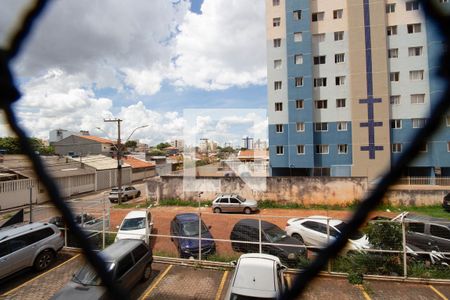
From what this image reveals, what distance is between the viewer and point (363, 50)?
930 inches

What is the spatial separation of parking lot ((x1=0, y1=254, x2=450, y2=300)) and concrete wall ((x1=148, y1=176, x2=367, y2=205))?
10913 millimetres

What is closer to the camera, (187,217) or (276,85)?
(187,217)

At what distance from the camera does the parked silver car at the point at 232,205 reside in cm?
1764

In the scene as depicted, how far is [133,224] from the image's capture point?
35.8ft

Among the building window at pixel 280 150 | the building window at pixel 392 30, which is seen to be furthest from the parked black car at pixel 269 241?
the building window at pixel 392 30

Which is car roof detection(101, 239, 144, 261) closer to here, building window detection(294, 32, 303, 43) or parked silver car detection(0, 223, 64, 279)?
parked silver car detection(0, 223, 64, 279)

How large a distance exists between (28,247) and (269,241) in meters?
7.42

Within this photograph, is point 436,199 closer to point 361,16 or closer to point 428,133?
point 361,16

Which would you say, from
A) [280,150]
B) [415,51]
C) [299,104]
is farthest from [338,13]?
[280,150]


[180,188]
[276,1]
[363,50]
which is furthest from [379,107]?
[180,188]

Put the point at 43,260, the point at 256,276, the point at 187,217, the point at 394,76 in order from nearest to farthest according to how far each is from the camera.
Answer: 1. the point at 256,276
2. the point at 43,260
3. the point at 187,217
4. the point at 394,76

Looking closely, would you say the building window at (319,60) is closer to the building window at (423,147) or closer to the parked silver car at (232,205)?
the parked silver car at (232,205)

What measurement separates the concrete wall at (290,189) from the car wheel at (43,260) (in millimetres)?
12229

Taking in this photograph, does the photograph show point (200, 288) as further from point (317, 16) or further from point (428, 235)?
point (317, 16)
